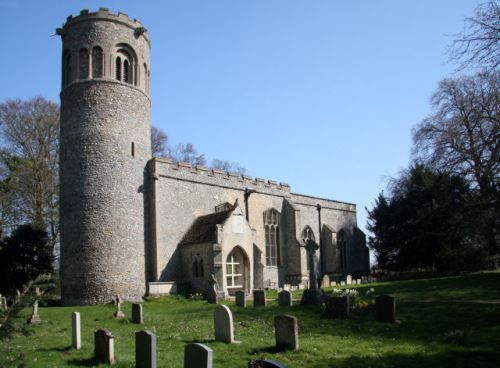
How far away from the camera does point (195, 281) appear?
2527 cm

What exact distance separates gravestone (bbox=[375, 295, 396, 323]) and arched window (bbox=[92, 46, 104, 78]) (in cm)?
1815

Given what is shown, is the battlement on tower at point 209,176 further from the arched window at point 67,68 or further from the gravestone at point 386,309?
the gravestone at point 386,309

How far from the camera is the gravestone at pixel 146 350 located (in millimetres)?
8758

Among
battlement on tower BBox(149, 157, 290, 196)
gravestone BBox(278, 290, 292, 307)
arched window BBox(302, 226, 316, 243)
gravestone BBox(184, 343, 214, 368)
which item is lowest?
gravestone BBox(278, 290, 292, 307)

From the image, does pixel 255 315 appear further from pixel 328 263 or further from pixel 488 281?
pixel 328 263

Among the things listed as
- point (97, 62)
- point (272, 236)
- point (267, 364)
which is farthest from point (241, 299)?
point (97, 62)

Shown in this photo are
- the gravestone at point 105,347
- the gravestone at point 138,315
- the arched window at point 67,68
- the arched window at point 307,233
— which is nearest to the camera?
the gravestone at point 105,347

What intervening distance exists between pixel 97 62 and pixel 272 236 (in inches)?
633

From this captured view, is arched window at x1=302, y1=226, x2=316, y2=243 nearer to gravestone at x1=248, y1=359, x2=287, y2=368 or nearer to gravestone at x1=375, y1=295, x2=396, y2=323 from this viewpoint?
gravestone at x1=375, y1=295, x2=396, y2=323

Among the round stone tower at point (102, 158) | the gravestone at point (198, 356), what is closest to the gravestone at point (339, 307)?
the gravestone at point (198, 356)

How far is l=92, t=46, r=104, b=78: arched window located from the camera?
81.5ft

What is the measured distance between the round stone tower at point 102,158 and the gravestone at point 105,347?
42.0 feet

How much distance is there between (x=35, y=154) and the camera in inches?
1271

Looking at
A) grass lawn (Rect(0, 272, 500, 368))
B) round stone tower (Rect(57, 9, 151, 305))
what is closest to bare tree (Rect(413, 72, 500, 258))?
grass lawn (Rect(0, 272, 500, 368))
